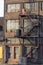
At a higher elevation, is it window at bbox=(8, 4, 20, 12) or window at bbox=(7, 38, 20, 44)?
window at bbox=(8, 4, 20, 12)

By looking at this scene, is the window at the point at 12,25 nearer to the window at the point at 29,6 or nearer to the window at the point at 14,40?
the window at the point at 14,40

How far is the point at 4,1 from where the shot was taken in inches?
1437

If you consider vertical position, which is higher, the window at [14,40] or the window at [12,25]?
the window at [12,25]

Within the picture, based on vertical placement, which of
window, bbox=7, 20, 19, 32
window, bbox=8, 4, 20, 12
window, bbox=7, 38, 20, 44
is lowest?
window, bbox=7, 38, 20, 44

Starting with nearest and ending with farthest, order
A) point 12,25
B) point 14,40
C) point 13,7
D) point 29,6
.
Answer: point 29,6, point 14,40, point 12,25, point 13,7

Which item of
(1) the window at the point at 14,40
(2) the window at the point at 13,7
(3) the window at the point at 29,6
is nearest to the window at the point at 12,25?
(1) the window at the point at 14,40

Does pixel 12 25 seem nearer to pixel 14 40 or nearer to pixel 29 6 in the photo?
pixel 14 40

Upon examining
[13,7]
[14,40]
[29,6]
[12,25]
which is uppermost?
[29,6]

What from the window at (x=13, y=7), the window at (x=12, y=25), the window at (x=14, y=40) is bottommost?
the window at (x=14, y=40)

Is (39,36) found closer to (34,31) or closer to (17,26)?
(34,31)

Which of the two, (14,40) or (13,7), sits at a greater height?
(13,7)

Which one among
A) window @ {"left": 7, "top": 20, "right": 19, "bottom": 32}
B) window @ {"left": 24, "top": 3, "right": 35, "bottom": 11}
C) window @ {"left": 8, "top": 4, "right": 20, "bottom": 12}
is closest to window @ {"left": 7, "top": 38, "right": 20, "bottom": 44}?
window @ {"left": 7, "top": 20, "right": 19, "bottom": 32}

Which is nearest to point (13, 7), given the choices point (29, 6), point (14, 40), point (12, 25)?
point (29, 6)

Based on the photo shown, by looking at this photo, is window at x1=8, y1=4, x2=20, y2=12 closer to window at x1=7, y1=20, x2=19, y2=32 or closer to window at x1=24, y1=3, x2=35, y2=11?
window at x1=24, y1=3, x2=35, y2=11
